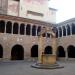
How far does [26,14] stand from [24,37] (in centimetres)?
518

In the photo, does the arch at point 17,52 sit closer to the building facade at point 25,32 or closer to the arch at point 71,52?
the building facade at point 25,32

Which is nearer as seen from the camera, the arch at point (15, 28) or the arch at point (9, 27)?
the arch at point (9, 27)

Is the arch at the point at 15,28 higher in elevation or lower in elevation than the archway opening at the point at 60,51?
higher

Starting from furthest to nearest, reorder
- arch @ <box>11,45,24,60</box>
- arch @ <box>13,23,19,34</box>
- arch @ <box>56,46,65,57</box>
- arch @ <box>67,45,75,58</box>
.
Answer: arch @ <box>56,46,65,57</box> → arch @ <box>11,45,24,60</box> → arch @ <box>67,45,75,58</box> → arch @ <box>13,23,19,34</box>

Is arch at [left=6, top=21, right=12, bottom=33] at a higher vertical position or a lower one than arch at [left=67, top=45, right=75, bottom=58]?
higher

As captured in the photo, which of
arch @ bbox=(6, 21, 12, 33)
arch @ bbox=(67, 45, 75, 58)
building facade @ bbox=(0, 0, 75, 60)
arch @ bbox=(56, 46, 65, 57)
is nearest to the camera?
building facade @ bbox=(0, 0, 75, 60)

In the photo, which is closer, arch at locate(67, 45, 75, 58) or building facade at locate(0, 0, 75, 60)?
building facade at locate(0, 0, 75, 60)

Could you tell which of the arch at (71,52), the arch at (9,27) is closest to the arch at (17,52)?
the arch at (9,27)

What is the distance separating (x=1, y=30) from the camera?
2466 centimetres

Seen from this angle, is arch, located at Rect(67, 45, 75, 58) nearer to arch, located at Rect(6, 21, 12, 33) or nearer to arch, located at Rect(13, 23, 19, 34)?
arch, located at Rect(13, 23, 19, 34)

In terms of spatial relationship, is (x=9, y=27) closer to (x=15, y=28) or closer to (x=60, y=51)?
(x=15, y=28)

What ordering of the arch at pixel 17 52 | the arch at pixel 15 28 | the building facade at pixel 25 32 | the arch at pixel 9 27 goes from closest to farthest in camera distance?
the building facade at pixel 25 32 < the arch at pixel 9 27 < the arch at pixel 15 28 < the arch at pixel 17 52

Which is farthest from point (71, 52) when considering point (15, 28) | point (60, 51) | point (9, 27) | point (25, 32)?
point (9, 27)

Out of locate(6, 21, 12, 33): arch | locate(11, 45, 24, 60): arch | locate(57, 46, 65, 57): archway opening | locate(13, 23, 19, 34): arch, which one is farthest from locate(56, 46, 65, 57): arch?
locate(6, 21, 12, 33): arch
